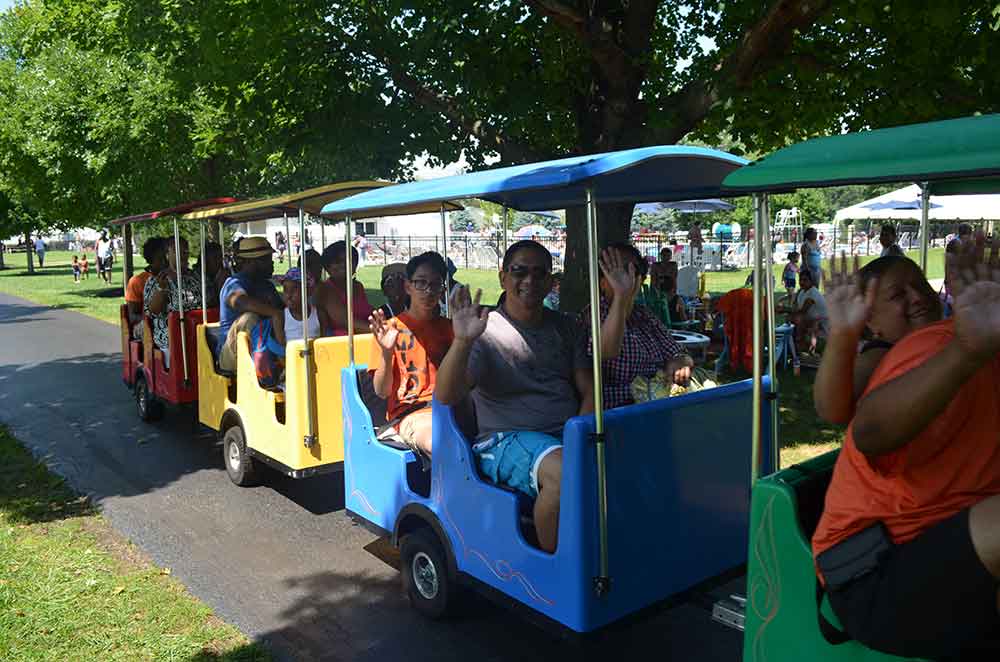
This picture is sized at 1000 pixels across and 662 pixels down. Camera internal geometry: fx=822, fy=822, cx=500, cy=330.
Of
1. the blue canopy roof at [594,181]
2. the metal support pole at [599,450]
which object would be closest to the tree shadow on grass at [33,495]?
the blue canopy roof at [594,181]

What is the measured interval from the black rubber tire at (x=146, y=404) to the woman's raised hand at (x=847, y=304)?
7.30m

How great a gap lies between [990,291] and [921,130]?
0.59 m

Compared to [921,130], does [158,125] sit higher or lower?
higher

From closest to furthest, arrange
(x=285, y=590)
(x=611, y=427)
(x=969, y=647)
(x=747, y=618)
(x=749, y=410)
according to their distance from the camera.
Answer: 1. (x=969, y=647)
2. (x=747, y=618)
3. (x=611, y=427)
4. (x=749, y=410)
5. (x=285, y=590)

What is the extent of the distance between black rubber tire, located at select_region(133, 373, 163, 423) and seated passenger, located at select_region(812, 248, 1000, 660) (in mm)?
7337

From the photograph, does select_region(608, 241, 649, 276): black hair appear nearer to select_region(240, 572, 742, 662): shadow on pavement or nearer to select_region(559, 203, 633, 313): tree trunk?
select_region(240, 572, 742, 662): shadow on pavement

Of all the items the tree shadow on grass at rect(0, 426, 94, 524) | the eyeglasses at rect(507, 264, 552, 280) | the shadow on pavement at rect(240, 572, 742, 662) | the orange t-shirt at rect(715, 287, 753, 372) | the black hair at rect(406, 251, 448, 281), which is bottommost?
the shadow on pavement at rect(240, 572, 742, 662)

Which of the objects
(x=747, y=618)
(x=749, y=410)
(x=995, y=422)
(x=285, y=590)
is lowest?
(x=285, y=590)

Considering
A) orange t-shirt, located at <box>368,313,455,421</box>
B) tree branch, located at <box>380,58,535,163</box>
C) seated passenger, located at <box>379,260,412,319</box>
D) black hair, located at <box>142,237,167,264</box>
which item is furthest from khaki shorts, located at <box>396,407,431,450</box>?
tree branch, located at <box>380,58,535,163</box>

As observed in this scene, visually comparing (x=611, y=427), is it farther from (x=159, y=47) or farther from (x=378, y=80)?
(x=159, y=47)

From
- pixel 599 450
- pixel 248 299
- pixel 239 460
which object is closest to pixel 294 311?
pixel 248 299

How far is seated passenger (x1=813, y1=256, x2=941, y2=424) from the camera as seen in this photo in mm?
2291

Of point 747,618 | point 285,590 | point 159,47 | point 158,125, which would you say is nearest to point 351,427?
point 285,590

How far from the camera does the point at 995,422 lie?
207cm
